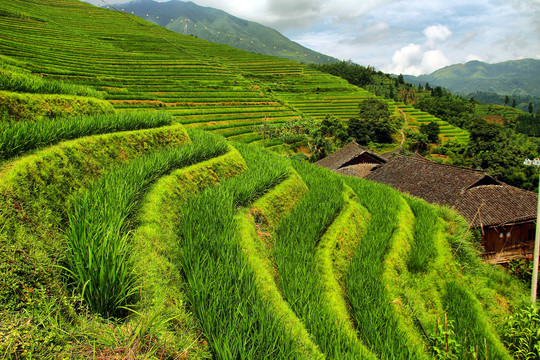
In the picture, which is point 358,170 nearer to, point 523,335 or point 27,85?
point 523,335

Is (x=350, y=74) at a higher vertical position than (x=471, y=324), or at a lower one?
higher

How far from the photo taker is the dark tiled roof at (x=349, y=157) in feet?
74.2

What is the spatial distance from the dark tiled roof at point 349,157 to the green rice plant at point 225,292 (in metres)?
19.8

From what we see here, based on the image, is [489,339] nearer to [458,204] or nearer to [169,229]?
[169,229]

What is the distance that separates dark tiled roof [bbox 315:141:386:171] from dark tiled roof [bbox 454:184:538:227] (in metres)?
10.4

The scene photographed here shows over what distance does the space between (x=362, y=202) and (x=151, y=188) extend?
18.2 ft

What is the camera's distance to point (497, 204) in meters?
12.2

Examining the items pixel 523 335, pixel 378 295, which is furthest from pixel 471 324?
pixel 378 295

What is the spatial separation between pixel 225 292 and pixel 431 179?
14.7m

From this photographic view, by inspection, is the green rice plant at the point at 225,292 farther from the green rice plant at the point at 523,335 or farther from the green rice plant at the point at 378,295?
the green rice plant at the point at 523,335

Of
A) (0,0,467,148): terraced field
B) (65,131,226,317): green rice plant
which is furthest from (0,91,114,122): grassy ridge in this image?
(0,0,467,148): terraced field

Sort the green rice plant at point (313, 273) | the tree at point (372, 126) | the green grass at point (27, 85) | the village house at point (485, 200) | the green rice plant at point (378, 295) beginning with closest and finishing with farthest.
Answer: the green rice plant at point (313, 273) → the green rice plant at point (378, 295) → the green grass at point (27, 85) → the village house at point (485, 200) → the tree at point (372, 126)

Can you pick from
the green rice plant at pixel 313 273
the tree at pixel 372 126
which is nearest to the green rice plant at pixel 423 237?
the green rice plant at pixel 313 273

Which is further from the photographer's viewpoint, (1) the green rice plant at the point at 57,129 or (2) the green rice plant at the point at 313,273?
(1) the green rice plant at the point at 57,129
